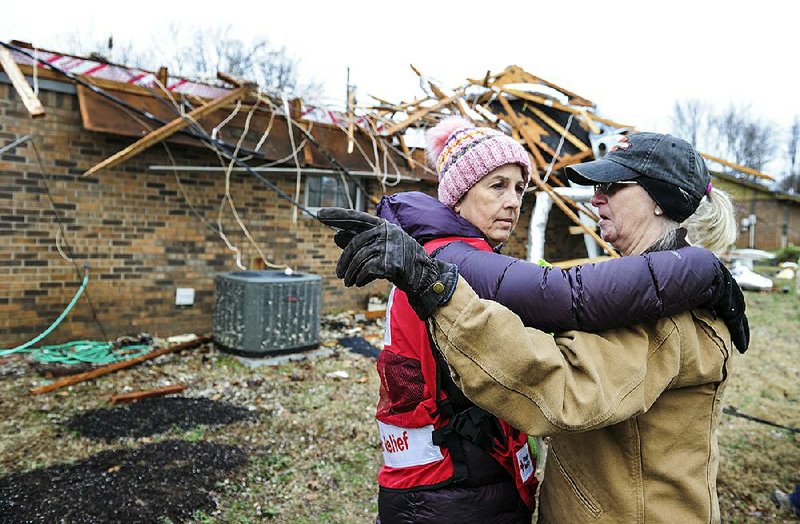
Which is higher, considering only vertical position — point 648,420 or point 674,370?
point 674,370

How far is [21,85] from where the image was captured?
5.10m

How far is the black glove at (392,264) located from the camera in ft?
3.43

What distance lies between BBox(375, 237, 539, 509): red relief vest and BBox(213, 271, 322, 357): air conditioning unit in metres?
5.07

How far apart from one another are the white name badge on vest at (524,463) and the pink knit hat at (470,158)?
0.82 meters

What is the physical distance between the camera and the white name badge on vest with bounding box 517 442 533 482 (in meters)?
1.55

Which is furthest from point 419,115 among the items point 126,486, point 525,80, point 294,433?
point 126,486

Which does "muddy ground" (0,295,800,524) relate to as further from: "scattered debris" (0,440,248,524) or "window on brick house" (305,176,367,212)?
"window on brick house" (305,176,367,212)

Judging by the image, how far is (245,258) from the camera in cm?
785

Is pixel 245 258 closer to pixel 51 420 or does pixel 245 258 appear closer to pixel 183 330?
pixel 183 330

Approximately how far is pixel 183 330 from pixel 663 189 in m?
7.22

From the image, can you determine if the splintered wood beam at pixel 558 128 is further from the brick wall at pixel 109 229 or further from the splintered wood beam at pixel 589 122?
the brick wall at pixel 109 229

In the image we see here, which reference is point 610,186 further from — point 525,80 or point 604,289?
point 525,80

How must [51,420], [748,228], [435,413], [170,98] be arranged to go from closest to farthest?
1. [435,413]
2. [51,420]
3. [170,98]
4. [748,228]

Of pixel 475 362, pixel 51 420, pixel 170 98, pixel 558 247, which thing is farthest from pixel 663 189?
pixel 558 247
